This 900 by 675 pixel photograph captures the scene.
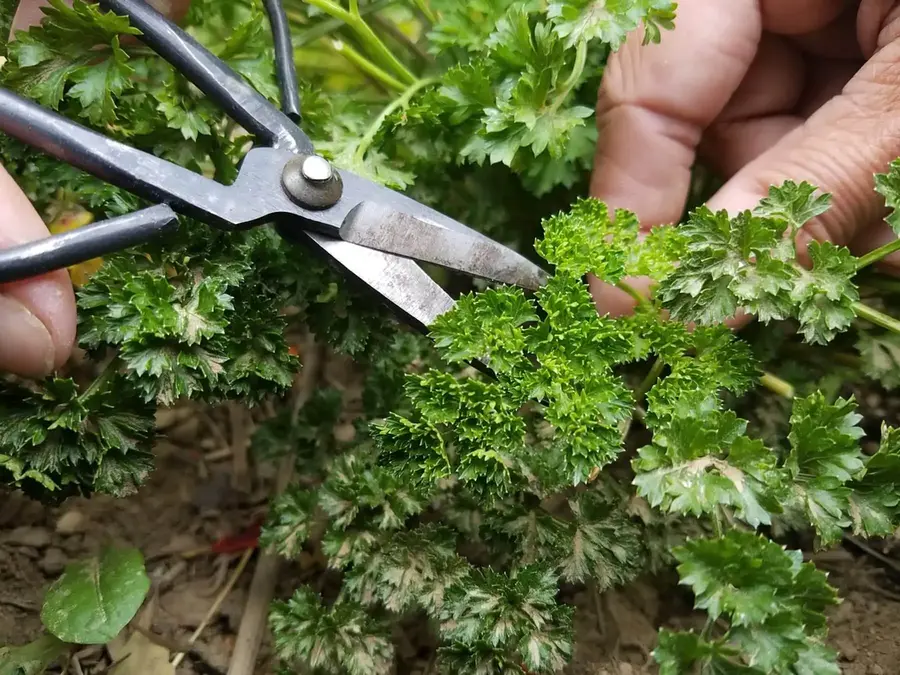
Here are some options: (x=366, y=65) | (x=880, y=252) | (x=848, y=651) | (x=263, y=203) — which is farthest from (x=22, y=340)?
(x=848, y=651)

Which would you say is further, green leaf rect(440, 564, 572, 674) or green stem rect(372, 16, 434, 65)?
green stem rect(372, 16, 434, 65)

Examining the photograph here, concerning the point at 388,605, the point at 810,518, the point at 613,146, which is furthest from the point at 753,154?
the point at 388,605

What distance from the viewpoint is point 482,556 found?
151 cm

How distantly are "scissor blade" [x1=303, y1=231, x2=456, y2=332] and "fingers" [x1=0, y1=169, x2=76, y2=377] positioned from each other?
394 mm

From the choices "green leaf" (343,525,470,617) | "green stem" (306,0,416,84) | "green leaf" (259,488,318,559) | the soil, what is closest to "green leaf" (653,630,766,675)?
"green leaf" (343,525,470,617)

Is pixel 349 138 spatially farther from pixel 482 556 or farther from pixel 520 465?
pixel 482 556

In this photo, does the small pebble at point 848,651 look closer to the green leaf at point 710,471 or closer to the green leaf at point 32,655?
the green leaf at point 710,471

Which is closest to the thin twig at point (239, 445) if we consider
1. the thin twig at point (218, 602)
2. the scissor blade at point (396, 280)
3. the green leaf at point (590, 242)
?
the thin twig at point (218, 602)

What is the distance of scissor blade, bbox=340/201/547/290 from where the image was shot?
121 cm

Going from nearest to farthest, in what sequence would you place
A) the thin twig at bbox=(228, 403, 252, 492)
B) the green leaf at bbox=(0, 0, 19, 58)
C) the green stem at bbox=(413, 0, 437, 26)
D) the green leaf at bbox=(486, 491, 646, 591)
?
1. the green leaf at bbox=(486, 491, 646, 591)
2. the green leaf at bbox=(0, 0, 19, 58)
3. the green stem at bbox=(413, 0, 437, 26)
4. the thin twig at bbox=(228, 403, 252, 492)

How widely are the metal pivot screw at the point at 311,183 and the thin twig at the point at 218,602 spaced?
80 centimetres

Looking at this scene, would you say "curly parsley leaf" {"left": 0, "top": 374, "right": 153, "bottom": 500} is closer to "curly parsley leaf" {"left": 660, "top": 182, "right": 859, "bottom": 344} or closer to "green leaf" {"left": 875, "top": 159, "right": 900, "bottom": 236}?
"curly parsley leaf" {"left": 660, "top": 182, "right": 859, "bottom": 344}

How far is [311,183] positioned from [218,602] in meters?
0.89

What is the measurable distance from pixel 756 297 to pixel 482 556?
2.40 ft
